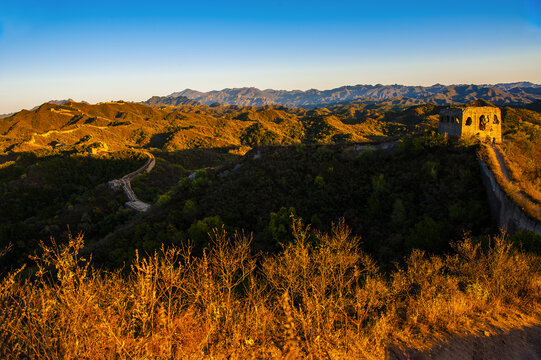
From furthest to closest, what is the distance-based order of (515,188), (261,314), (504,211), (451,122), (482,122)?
(451,122), (482,122), (515,188), (504,211), (261,314)

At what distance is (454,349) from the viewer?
9289mm

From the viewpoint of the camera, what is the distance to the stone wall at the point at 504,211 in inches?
561

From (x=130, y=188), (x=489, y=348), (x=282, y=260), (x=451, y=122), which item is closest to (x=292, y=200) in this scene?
(x=282, y=260)

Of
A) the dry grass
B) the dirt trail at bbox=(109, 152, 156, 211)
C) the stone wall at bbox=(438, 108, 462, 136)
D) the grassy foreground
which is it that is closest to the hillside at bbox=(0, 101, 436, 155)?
the dirt trail at bbox=(109, 152, 156, 211)

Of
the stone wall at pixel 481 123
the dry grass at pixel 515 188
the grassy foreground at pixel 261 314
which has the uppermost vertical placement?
the stone wall at pixel 481 123

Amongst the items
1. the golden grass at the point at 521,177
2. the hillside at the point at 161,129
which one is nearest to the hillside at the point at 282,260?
the golden grass at the point at 521,177

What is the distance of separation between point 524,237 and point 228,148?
105m

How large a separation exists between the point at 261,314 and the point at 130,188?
152 feet

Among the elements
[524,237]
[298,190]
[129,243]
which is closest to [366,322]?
[524,237]

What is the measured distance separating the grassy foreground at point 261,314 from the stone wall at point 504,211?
3.21 metres

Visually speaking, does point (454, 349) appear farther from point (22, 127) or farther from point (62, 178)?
point (22, 127)

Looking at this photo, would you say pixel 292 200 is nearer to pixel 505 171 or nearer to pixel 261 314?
pixel 505 171

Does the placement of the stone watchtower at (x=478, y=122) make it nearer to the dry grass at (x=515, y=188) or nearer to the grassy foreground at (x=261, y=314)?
the dry grass at (x=515, y=188)

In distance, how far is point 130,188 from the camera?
48781 mm
